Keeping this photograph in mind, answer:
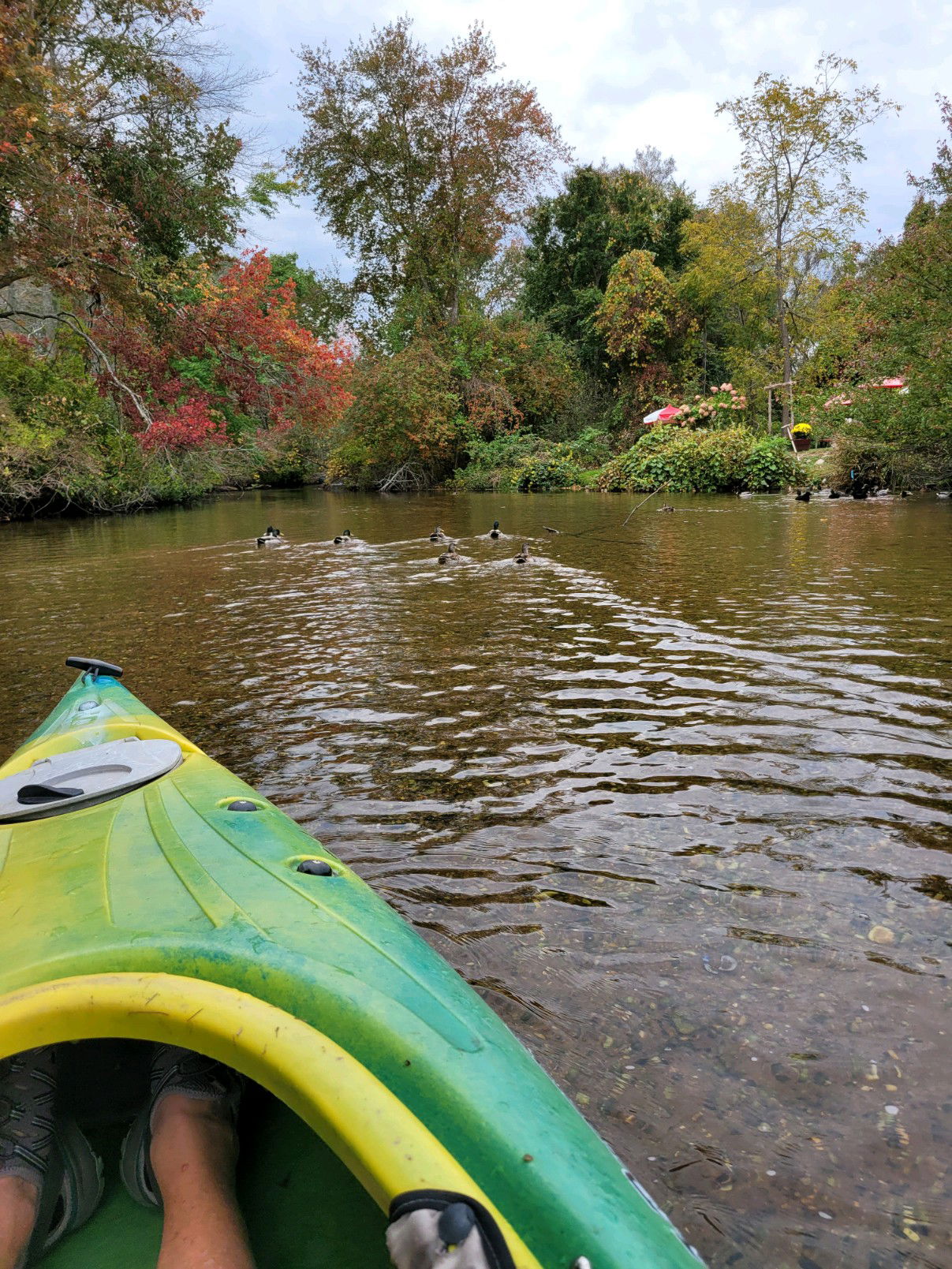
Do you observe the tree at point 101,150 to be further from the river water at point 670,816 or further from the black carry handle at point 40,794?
the black carry handle at point 40,794

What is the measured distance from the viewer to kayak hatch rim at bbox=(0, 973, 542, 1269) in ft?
2.92

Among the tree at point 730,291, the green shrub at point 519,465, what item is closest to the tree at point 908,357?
the tree at point 730,291

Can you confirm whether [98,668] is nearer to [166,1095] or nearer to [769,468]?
[166,1095]

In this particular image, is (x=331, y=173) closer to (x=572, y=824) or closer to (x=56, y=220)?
(x=56, y=220)

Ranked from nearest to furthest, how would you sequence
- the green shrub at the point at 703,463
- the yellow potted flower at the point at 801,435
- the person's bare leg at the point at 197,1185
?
the person's bare leg at the point at 197,1185
the yellow potted flower at the point at 801,435
the green shrub at the point at 703,463

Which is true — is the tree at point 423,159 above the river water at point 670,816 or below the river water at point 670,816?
above

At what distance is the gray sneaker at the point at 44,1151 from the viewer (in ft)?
4.13

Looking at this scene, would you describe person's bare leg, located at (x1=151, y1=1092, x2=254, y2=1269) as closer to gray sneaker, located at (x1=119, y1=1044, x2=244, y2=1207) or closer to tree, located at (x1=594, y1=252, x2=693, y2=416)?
gray sneaker, located at (x1=119, y1=1044, x2=244, y2=1207)

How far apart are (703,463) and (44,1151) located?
19.5 meters

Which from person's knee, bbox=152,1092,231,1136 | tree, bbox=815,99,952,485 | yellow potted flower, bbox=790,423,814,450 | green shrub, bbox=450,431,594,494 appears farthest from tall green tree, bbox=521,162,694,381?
person's knee, bbox=152,1092,231,1136

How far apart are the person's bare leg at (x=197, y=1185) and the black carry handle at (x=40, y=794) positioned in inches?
37.6

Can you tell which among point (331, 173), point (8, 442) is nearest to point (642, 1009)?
point (8, 442)

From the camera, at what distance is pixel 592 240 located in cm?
2605

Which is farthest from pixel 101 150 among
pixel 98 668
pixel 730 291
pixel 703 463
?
pixel 730 291
